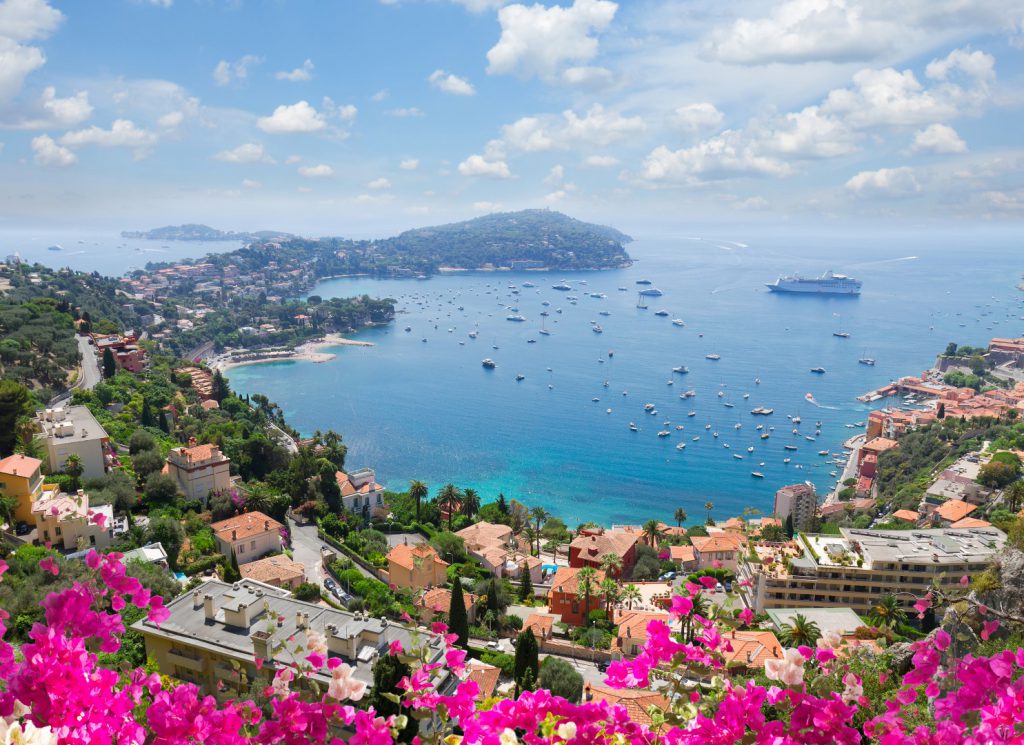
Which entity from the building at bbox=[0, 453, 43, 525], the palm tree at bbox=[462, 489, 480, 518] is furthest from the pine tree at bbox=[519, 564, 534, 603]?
the building at bbox=[0, 453, 43, 525]

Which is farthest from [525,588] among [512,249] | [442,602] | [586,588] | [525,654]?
[512,249]

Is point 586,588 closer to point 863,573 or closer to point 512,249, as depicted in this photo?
point 863,573

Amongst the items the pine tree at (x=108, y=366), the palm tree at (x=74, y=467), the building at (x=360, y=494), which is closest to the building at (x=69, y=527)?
the palm tree at (x=74, y=467)

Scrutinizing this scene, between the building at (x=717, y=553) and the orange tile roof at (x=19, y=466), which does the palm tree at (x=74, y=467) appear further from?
the building at (x=717, y=553)

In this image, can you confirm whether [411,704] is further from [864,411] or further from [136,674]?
[864,411]

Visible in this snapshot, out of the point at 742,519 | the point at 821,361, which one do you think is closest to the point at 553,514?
the point at 742,519
